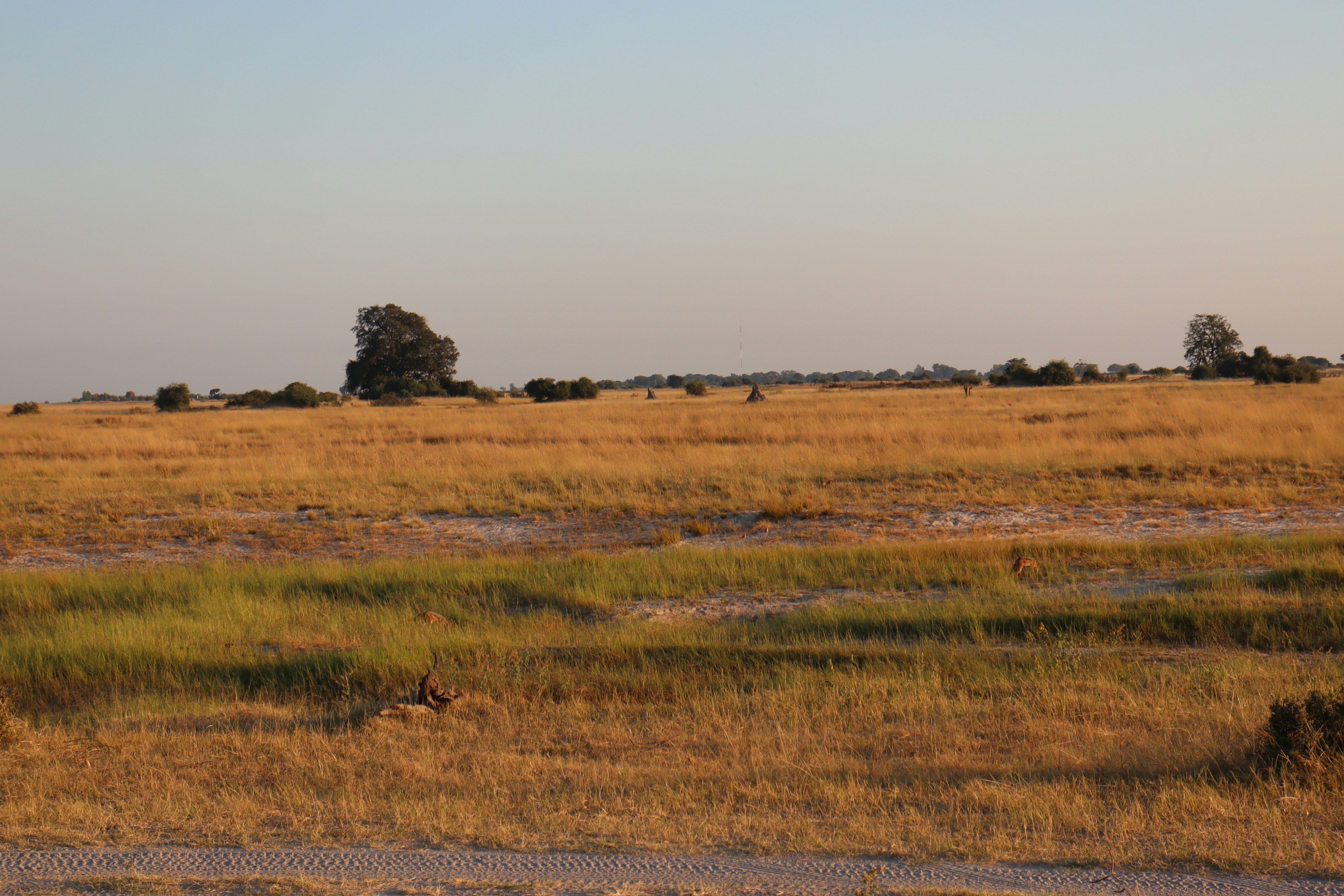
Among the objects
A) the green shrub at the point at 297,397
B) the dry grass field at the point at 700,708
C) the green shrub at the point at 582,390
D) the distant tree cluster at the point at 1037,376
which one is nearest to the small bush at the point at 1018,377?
the distant tree cluster at the point at 1037,376

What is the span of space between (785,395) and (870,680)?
6691cm

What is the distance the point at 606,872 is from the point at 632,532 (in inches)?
574

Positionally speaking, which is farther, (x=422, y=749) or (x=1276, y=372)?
(x=1276, y=372)

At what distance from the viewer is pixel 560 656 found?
10.2m

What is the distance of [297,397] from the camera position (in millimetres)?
69062

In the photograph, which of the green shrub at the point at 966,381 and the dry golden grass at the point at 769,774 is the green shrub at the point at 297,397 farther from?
the dry golden grass at the point at 769,774

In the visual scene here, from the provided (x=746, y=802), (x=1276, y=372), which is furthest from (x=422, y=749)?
(x=1276, y=372)

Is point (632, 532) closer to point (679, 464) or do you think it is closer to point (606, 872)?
point (679, 464)

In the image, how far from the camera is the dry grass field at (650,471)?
2009 cm

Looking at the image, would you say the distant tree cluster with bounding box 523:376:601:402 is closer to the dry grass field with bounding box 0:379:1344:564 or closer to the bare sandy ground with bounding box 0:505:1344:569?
the dry grass field with bounding box 0:379:1344:564

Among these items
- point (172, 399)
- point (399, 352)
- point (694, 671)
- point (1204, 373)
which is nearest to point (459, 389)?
point (399, 352)

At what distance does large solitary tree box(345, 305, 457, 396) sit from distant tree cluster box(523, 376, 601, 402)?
35.9 ft

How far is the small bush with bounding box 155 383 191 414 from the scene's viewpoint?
217 ft

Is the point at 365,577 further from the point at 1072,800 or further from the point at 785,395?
the point at 785,395
